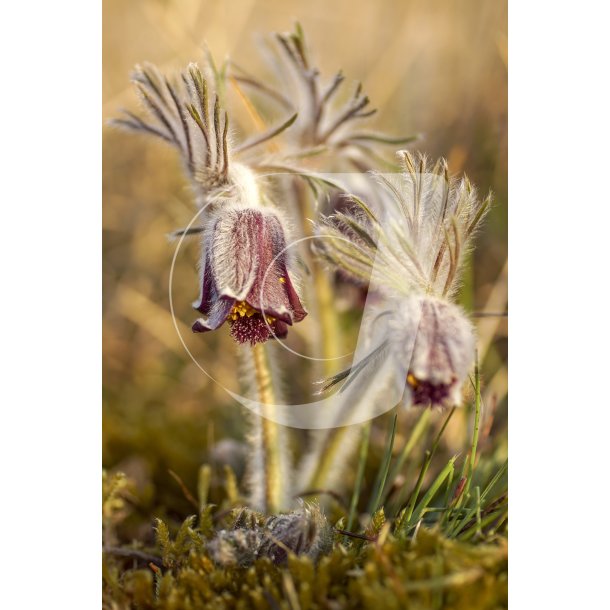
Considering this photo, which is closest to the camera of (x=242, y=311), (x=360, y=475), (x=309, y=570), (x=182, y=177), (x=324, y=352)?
(x=309, y=570)

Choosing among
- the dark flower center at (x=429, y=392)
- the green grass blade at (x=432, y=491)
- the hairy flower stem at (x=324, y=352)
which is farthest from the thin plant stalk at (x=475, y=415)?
the hairy flower stem at (x=324, y=352)

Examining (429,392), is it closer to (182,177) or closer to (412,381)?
(412,381)

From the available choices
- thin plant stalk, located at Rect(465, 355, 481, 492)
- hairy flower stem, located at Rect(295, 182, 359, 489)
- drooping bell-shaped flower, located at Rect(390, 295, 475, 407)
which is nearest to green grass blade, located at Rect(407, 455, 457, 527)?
thin plant stalk, located at Rect(465, 355, 481, 492)

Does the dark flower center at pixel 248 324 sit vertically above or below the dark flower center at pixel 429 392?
above

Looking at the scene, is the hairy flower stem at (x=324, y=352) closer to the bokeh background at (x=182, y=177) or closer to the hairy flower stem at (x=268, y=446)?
the hairy flower stem at (x=268, y=446)

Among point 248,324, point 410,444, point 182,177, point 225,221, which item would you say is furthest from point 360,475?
point 182,177
